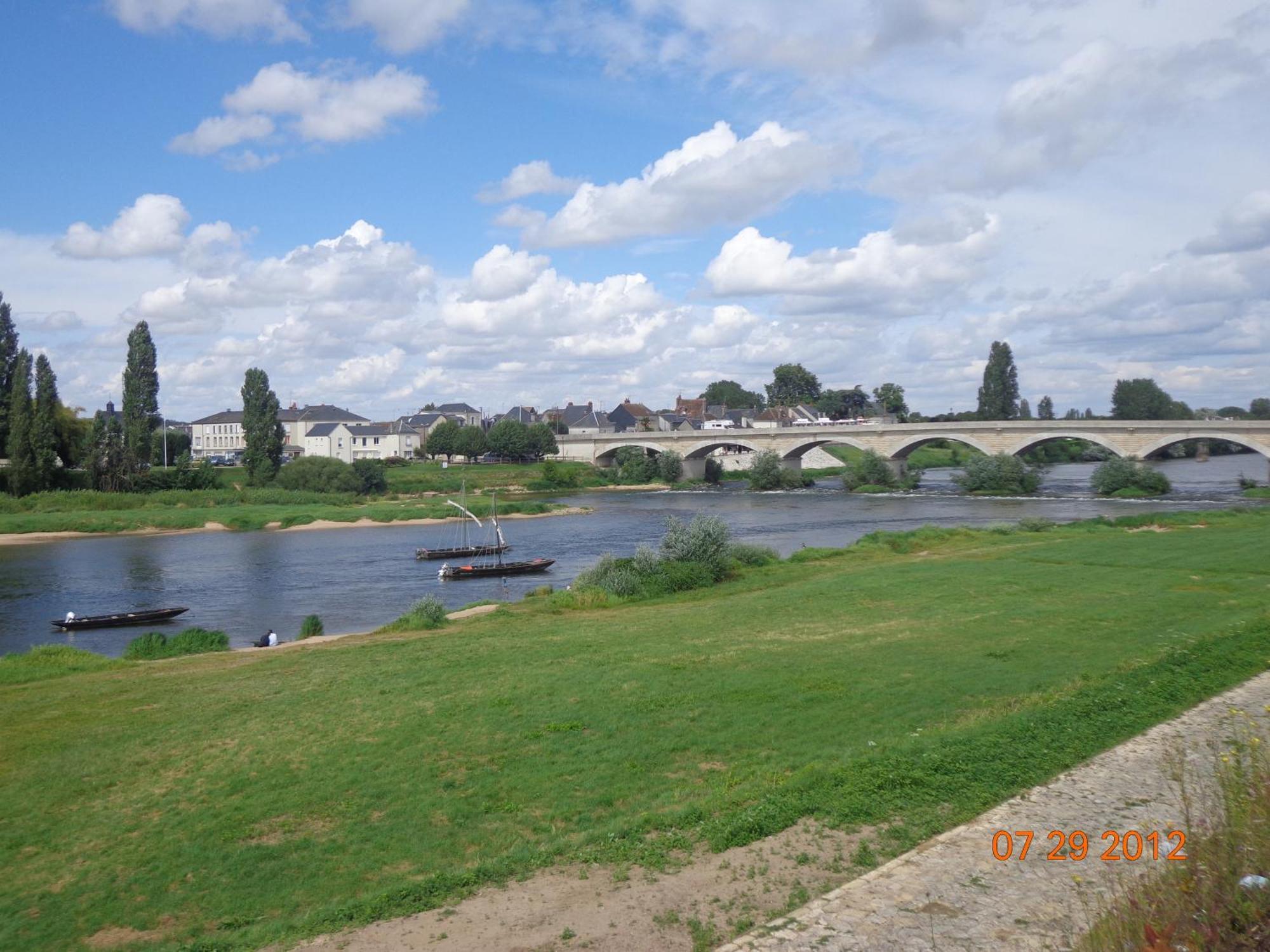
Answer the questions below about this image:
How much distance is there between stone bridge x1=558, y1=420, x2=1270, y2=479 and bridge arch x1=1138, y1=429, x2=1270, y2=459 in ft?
0.15

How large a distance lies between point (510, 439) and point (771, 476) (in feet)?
113

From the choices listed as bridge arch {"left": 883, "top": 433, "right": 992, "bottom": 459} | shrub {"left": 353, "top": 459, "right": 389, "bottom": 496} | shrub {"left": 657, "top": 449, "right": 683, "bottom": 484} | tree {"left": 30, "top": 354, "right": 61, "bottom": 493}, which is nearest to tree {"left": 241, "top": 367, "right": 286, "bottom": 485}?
shrub {"left": 353, "top": 459, "right": 389, "bottom": 496}

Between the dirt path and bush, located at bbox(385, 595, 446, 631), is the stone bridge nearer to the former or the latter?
bush, located at bbox(385, 595, 446, 631)

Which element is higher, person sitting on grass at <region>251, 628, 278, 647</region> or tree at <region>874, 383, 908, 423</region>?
tree at <region>874, 383, 908, 423</region>

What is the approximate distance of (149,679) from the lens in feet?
61.9

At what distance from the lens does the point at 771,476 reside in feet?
278

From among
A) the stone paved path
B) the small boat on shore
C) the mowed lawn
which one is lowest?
the small boat on shore

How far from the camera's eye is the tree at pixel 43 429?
6650 centimetres

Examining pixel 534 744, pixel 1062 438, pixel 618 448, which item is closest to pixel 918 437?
pixel 1062 438

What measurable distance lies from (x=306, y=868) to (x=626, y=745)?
13.9ft

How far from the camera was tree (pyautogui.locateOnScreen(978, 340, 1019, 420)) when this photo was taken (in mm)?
111250

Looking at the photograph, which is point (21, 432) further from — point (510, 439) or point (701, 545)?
point (701, 545)

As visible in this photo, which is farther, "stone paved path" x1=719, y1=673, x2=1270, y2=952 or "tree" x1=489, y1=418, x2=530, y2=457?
"tree" x1=489, y1=418, x2=530, y2=457

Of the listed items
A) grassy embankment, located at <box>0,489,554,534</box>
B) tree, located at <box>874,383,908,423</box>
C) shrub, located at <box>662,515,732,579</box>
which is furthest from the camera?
tree, located at <box>874,383,908,423</box>
